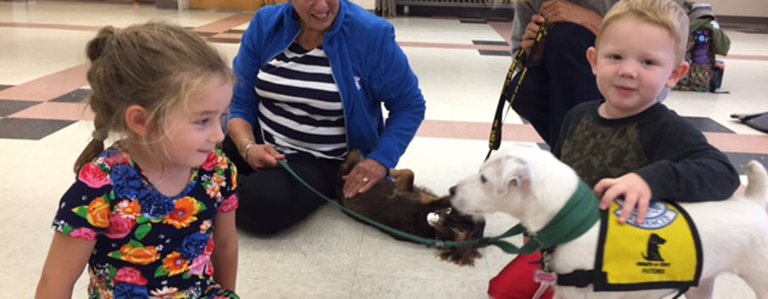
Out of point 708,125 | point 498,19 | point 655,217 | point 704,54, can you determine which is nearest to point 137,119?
point 655,217

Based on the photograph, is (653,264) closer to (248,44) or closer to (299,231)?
(299,231)

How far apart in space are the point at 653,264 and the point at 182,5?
8.98 metres

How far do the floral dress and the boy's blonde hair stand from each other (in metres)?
0.86

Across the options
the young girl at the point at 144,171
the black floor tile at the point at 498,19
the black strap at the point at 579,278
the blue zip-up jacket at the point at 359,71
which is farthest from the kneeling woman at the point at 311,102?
the black floor tile at the point at 498,19

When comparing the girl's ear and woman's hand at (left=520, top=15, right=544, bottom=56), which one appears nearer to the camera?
the girl's ear

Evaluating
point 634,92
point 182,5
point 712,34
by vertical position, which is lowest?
point 182,5

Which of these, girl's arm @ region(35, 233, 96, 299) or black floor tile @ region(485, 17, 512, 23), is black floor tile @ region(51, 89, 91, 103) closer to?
girl's arm @ region(35, 233, 96, 299)

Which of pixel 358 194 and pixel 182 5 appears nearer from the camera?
pixel 358 194

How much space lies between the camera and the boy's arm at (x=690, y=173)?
41.2 inches

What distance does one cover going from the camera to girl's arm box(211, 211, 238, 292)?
126 centimetres

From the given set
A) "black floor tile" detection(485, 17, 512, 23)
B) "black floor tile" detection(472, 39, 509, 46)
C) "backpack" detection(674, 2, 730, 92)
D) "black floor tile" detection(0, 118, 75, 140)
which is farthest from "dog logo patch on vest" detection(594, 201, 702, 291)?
"black floor tile" detection(485, 17, 512, 23)

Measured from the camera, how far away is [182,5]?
8977mm

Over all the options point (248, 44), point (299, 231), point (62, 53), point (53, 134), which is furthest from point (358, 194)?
point (62, 53)

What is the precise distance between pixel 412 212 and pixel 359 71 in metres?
0.50
